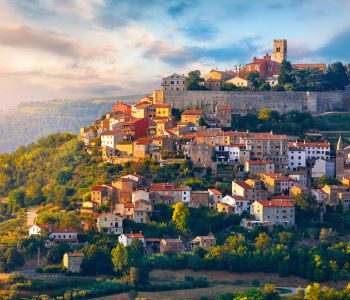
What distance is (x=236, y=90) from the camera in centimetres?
7119

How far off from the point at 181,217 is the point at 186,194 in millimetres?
2716

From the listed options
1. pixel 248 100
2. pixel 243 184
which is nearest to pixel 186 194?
pixel 243 184

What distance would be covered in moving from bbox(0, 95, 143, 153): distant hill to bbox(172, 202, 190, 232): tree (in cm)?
6669

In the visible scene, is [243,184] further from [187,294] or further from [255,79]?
[255,79]

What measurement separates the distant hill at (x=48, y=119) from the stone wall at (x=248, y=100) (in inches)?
1910

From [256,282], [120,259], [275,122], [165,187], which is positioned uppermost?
[275,122]

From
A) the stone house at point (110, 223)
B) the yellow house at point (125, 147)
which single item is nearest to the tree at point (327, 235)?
the stone house at point (110, 223)

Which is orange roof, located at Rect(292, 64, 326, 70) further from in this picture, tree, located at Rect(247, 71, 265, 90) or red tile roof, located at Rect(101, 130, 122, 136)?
red tile roof, located at Rect(101, 130, 122, 136)

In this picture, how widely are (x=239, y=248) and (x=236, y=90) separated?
2338 cm

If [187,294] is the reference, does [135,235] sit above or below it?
above

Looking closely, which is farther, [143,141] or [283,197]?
[143,141]

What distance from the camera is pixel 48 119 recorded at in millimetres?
131750

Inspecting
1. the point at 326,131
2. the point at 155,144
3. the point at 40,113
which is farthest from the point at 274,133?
the point at 40,113

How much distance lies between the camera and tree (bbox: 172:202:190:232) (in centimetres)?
5231
